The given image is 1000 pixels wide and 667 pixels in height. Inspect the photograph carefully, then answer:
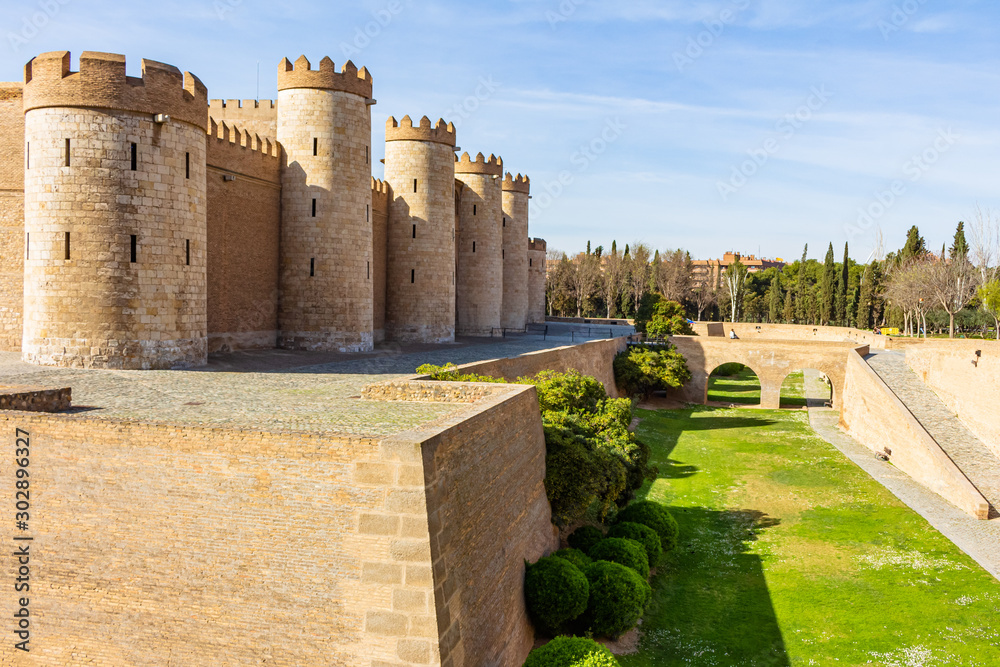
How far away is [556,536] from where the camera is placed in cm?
1478

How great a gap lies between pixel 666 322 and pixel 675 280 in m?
31.1

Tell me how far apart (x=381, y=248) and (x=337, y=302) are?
616cm

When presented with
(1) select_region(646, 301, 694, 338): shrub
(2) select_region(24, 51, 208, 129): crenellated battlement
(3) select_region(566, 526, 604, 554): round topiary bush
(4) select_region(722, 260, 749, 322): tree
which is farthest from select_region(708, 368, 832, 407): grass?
(2) select_region(24, 51, 208, 129): crenellated battlement

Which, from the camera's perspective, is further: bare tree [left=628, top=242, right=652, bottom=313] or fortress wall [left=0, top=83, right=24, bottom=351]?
bare tree [left=628, top=242, right=652, bottom=313]

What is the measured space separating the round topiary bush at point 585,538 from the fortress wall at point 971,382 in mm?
15211

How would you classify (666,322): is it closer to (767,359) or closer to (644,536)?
(767,359)

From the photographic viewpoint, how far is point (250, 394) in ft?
42.4

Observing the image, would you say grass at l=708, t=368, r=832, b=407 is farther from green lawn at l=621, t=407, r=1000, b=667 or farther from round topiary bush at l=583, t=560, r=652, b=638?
round topiary bush at l=583, t=560, r=652, b=638

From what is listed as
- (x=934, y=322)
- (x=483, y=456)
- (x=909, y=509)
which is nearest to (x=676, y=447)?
(x=909, y=509)

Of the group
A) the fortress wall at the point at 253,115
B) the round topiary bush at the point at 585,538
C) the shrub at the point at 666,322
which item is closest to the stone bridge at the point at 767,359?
the shrub at the point at 666,322

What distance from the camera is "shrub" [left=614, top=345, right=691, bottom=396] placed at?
36094mm

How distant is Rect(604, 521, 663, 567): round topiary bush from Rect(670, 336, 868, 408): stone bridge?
75.4 ft

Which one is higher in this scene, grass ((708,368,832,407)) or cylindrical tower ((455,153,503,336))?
cylindrical tower ((455,153,503,336))

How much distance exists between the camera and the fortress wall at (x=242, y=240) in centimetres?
1972
